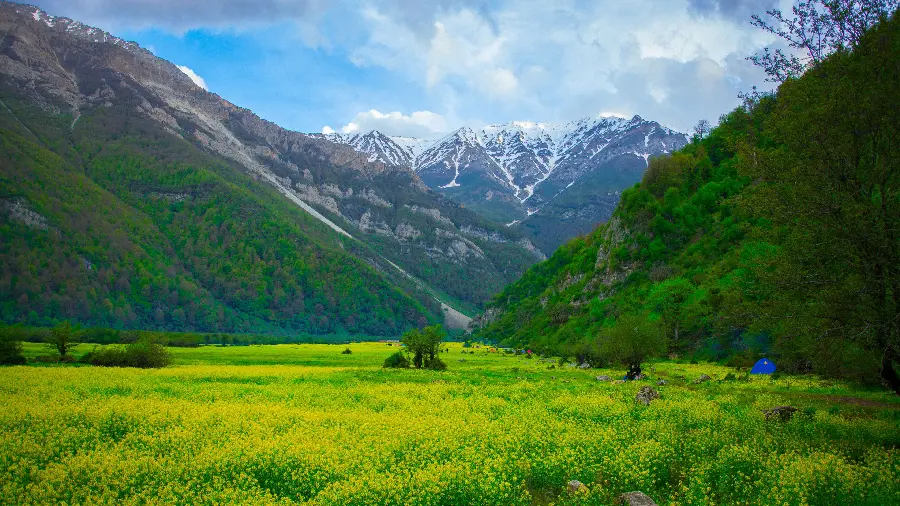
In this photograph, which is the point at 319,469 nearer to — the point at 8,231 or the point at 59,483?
the point at 59,483

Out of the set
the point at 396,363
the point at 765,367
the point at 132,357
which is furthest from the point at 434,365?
the point at 765,367

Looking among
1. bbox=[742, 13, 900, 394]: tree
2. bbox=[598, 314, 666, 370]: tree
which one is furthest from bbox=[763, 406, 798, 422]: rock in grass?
bbox=[598, 314, 666, 370]: tree

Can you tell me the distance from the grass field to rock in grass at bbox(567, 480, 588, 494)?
0.18m

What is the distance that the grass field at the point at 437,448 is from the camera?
1327 centimetres

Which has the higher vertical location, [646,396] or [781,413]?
[781,413]

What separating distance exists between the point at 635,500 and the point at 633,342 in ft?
127

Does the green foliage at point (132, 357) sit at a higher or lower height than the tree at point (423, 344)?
lower

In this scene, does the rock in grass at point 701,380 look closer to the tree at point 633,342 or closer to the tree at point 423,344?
the tree at point 633,342

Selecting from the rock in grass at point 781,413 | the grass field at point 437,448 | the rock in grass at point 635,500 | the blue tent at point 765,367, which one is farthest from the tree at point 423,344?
the rock in grass at point 635,500

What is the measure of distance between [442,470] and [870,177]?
18.5 metres

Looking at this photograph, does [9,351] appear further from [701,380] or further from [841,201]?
[841,201]

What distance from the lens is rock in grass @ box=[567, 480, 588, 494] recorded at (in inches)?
507

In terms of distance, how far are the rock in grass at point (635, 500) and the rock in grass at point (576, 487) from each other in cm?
96

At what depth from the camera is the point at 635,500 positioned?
12398 millimetres
